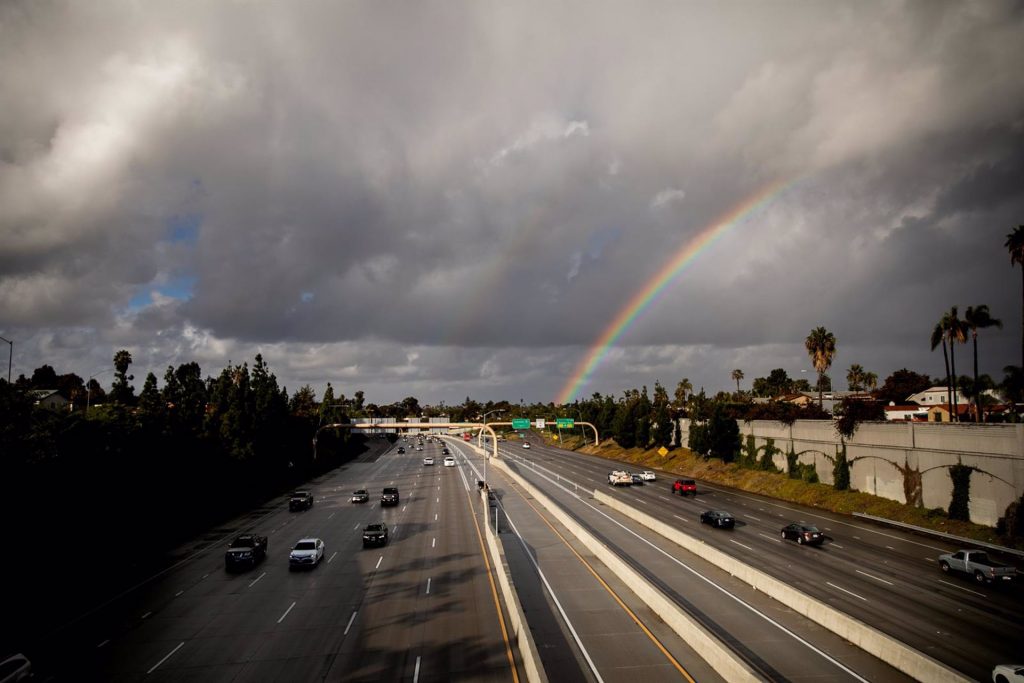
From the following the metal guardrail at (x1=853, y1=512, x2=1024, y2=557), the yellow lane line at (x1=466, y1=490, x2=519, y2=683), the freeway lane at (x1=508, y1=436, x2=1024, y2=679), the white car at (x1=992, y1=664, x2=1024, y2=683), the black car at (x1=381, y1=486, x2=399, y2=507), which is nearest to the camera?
the white car at (x1=992, y1=664, x2=1024, y2=683)

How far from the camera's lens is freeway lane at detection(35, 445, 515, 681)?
845 inches

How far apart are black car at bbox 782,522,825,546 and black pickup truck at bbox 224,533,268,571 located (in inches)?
1406

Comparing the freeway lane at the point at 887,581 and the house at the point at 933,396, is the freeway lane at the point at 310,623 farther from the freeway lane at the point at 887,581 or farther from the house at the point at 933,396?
the house at the point at 933,396

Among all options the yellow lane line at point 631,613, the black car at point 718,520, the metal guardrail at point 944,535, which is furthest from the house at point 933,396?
the yellow lane line at point 631,613

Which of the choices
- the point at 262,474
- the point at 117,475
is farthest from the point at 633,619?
the point at 262,474

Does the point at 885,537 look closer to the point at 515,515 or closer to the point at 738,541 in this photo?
A: the point at 738,541

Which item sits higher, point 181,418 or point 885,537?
point 181,418

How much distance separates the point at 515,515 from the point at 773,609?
101ft

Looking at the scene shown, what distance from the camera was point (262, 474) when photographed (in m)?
76.1

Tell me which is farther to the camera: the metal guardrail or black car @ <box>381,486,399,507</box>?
black car @ <box>381,486,399,507</box>

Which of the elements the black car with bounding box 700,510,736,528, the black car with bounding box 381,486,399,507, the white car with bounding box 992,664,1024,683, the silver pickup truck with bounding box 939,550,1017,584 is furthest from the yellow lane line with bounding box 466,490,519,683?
the silver pickup truck with bounding box 939,550,1017,584

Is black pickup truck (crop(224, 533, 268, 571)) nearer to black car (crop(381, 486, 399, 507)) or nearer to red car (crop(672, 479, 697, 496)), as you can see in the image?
black car (crop(381, 486, 399, 507))

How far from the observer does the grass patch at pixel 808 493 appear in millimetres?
44250

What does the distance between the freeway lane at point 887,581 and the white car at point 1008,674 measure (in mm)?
1653
